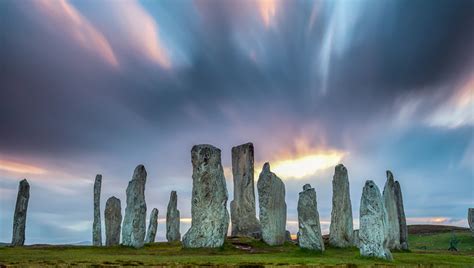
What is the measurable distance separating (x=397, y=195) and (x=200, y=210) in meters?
16.7

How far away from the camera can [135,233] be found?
3594 cm

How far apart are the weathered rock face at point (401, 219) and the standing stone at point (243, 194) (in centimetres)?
1222

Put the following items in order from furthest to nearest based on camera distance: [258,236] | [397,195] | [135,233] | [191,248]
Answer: [258,236] → [397,195] → [135,233] → [191,248]

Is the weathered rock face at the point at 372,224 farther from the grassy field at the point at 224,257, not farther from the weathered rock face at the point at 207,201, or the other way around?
the weathered rock face at the point at 207,201

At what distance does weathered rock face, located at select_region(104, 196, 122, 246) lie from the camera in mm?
39656

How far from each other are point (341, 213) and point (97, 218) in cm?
2192

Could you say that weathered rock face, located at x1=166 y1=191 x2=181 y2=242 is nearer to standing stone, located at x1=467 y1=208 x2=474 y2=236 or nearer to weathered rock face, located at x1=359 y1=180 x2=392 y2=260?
weathered rock face, located at x1=359 y1=180 x2=392 y2=260

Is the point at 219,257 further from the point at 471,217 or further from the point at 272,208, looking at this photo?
the point at 471,217

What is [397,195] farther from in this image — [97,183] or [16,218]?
[16,218]

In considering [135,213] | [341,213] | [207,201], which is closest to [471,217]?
[341,213]

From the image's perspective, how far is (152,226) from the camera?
159ft

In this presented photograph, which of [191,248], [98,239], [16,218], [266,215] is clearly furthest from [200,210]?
[16,218]

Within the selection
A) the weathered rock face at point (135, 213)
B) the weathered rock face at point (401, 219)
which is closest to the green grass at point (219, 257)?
the weathered rock face at point (135, 213)

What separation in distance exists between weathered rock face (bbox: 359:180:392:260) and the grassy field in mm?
782
